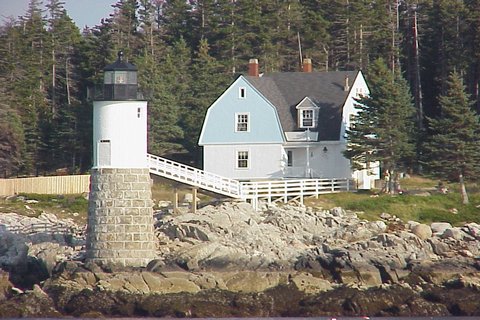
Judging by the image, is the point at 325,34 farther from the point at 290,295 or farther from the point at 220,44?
the point at 290,295

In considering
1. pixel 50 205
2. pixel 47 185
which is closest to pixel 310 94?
pixel 47 185

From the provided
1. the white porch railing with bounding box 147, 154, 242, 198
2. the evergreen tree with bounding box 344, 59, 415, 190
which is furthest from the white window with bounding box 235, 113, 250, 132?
the white porch railing with bounding box 147, 154, 242, 198

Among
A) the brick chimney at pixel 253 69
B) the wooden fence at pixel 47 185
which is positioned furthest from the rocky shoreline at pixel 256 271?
the brick chimney at pixel 253 69

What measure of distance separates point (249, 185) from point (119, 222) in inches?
405

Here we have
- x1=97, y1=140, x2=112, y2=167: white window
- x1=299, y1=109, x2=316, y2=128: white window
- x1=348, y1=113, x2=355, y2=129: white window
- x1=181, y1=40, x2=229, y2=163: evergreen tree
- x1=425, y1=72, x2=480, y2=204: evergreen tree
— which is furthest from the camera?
x1=181, y1=40, x2=229, y2=163: evergreen tree

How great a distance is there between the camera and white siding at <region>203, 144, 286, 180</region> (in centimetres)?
5053

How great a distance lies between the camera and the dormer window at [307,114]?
167 ft

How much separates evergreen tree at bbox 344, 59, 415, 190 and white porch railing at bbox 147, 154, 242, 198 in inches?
240

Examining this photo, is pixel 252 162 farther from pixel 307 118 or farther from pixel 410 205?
pixel 410 205

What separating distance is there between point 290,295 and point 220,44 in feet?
110

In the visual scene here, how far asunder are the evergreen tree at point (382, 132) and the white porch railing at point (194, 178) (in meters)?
6.10

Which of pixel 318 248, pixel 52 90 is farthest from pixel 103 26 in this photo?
pixel 318 248

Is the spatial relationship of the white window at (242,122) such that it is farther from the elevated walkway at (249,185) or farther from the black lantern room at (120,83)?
the black lantern room at (120,83)

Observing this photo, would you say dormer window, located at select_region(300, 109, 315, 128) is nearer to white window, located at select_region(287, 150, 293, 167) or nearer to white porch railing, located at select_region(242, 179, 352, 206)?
white window, located at select_region(287, 150, 293, 167)
